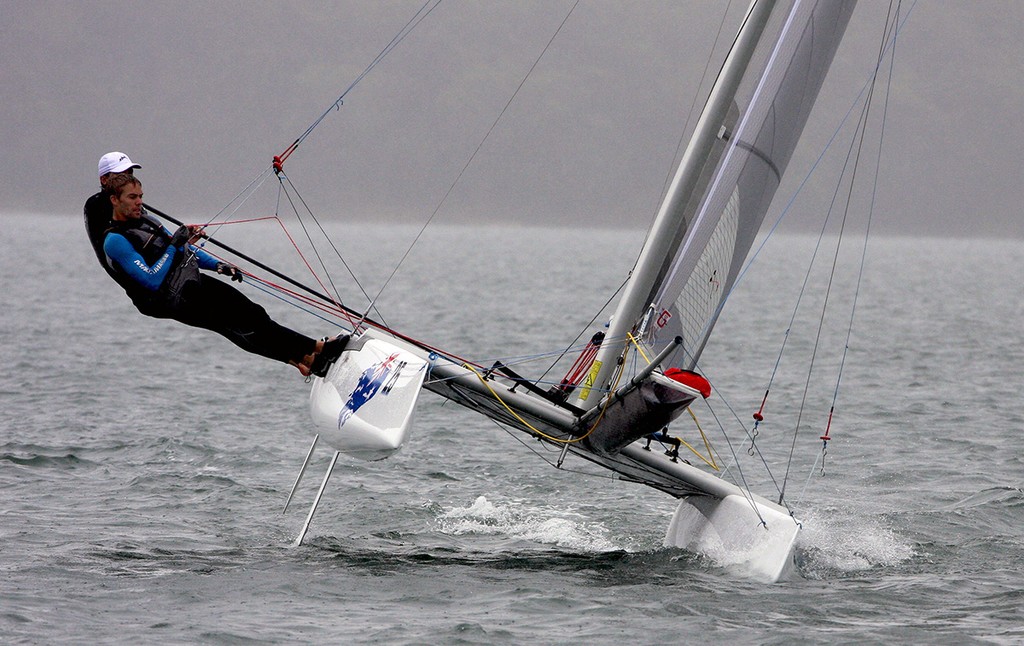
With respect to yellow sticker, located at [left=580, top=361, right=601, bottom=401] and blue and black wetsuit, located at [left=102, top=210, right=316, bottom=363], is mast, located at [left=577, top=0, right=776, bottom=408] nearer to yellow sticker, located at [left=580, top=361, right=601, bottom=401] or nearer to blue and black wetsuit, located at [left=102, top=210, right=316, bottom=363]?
yellow sticker, located at [left=580, top=361, right=601, bottom=401]

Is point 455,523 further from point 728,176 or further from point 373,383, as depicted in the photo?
point 728,176

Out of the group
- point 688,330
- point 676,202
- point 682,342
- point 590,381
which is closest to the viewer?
point 682,342

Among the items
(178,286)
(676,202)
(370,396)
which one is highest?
(676,202)

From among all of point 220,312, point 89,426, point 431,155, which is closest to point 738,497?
point 220,312

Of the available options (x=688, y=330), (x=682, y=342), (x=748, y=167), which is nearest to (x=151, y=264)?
(x=682, y=342)

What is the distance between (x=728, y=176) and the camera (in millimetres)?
6160

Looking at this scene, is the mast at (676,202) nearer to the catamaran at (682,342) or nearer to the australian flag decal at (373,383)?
the catamaran at (682,342)

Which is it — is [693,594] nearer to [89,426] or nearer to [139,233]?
[139,233]

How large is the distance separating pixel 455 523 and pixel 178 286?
78.2 inches

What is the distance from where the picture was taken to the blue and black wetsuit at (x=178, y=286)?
5.70 metres

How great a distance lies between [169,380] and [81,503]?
5.84m

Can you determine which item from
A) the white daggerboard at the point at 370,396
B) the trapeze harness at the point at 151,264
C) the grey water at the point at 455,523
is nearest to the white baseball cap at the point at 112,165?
the trapeze harness at the point at 151,264

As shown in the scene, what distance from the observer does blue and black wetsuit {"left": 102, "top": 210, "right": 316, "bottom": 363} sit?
5699mm

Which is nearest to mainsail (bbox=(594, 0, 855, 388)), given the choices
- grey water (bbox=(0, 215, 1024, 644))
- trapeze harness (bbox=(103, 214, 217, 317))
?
grey water (bbox=(0, 215, 1024, 644))
